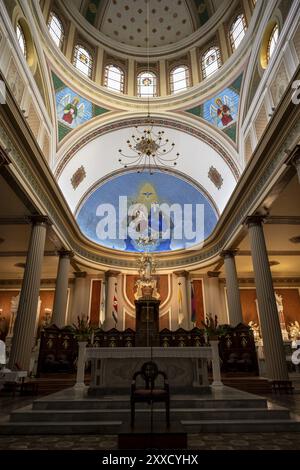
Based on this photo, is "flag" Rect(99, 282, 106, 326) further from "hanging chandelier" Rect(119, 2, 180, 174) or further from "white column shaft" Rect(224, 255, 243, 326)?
"hanging chandelier" Rect(119, 2, 180, 174)

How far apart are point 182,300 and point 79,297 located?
21.4 ft

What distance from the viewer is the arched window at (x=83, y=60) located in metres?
15.4

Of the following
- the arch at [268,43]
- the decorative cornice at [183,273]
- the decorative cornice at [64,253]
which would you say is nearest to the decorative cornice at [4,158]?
the decorative cornice at [64,253]

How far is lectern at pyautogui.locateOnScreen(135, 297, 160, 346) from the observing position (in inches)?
520

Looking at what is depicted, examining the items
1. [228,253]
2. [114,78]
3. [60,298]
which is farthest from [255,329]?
[114,78]

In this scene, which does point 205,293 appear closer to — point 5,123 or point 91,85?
point 91,85

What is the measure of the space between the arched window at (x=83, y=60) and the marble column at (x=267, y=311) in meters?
11.9

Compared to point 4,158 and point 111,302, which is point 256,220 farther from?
point 111,302

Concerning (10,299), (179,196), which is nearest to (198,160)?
(179,196)

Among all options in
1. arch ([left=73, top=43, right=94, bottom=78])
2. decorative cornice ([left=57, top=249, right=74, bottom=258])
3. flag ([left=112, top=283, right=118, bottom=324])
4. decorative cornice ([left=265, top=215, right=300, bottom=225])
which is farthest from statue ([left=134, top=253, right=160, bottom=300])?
arch ([left=73, top=43, right=94, bottom=78])

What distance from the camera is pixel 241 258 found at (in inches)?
670

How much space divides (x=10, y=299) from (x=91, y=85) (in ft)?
46.7

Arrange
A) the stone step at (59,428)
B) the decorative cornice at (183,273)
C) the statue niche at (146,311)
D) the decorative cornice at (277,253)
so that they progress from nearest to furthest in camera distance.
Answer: the stone step at (59,428), the statue niche at (146,311), the decorative cornice at (277,253), the decorative cornice at (183,273)

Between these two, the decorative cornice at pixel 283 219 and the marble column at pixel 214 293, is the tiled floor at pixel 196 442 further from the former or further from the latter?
the marble column at pixel 214 293
